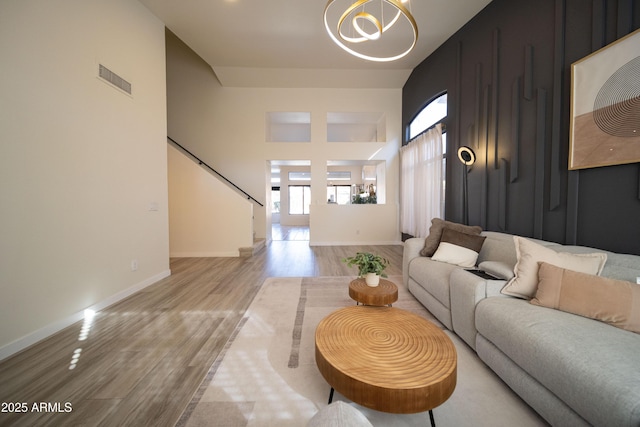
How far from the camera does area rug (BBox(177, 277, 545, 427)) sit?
119cm

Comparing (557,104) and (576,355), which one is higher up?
(557,104)

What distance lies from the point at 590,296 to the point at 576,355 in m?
0.57

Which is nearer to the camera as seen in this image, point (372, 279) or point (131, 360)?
point (131, 360)

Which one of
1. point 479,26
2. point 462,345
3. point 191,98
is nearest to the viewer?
point 462,345

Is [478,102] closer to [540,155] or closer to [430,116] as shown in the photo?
[540,155]

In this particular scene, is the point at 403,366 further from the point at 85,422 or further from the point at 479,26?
the point at 479,26

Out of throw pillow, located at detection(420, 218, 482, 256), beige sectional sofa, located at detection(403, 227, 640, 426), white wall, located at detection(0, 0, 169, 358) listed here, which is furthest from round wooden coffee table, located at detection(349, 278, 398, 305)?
white wall, located at detection(0, 0, 169, 358)

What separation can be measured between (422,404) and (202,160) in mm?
6478

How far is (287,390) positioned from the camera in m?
1.38

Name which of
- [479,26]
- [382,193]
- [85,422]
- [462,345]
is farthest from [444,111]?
[85,422]

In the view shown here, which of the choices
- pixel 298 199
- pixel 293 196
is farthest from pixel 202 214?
pixel 298 199

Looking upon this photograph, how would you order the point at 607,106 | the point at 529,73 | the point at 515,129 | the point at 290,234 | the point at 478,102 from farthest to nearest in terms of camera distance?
the point at 290,234 → the point at 478,102 → the point at 515,129 → the point at 529,73 → the point at 607,106

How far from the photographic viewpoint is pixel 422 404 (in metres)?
0.97

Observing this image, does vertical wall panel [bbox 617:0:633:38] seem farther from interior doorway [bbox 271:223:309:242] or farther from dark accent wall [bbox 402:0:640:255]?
interior doorway [bbox 271:223:309:242]
